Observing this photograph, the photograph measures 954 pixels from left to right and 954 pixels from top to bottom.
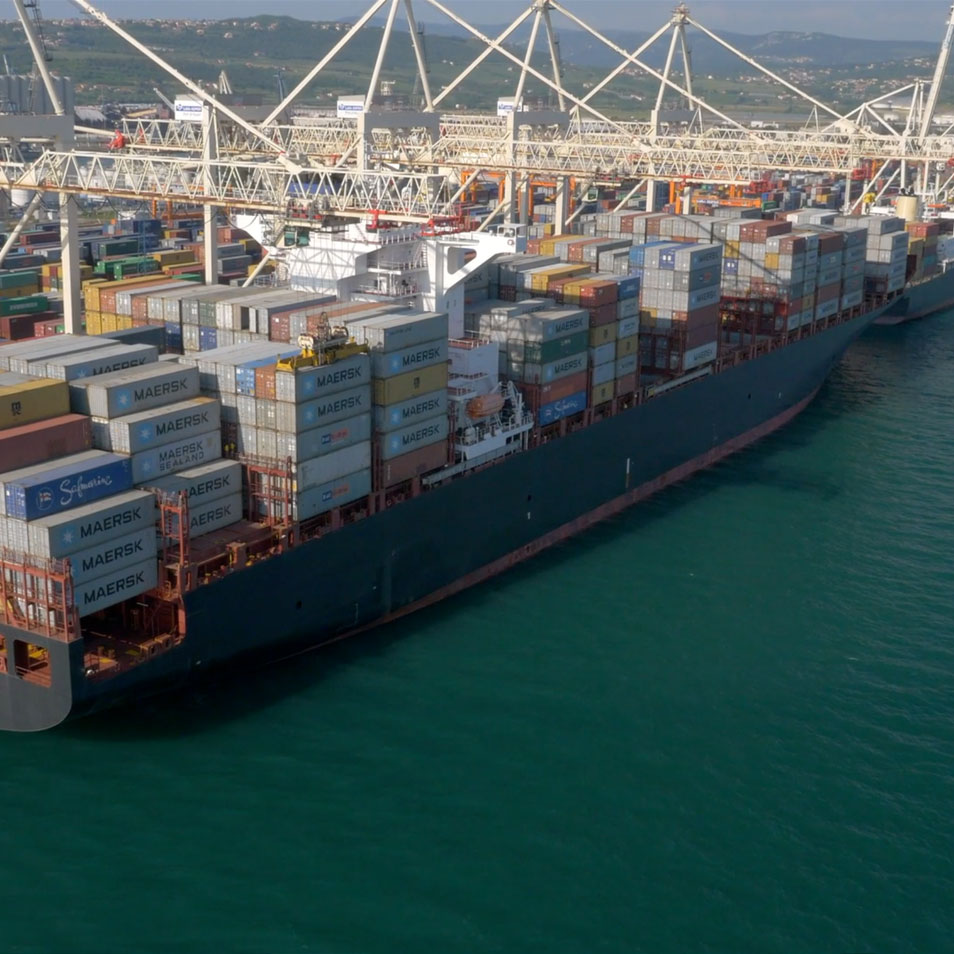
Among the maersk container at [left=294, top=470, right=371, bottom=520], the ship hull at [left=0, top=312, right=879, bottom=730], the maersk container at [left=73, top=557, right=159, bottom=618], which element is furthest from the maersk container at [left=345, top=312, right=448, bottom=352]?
the maersk container at [left=73, top=557, right=159, bottom=618]

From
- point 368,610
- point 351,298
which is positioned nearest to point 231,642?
point 368,610

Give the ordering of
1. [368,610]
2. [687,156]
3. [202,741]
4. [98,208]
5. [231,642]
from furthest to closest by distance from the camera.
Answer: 1. [98,208]
2. [687,156]
3. [368,610]
4. [231,642]
5. [202,741]

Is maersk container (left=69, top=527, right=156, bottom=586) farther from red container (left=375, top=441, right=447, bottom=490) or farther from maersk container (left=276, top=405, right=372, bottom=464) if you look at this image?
red container (left=375, top=441, right=447, bottom=490)

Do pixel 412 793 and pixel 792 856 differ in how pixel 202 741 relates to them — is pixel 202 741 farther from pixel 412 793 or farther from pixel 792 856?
pixel 792 856

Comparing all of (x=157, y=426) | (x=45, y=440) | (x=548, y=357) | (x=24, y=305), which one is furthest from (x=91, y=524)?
(x=24, y=305)

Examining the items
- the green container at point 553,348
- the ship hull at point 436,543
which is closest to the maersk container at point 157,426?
the ship hull at point 436,543

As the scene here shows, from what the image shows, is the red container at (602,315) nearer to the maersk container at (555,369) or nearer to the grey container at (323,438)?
the maersk container at (555,369)
